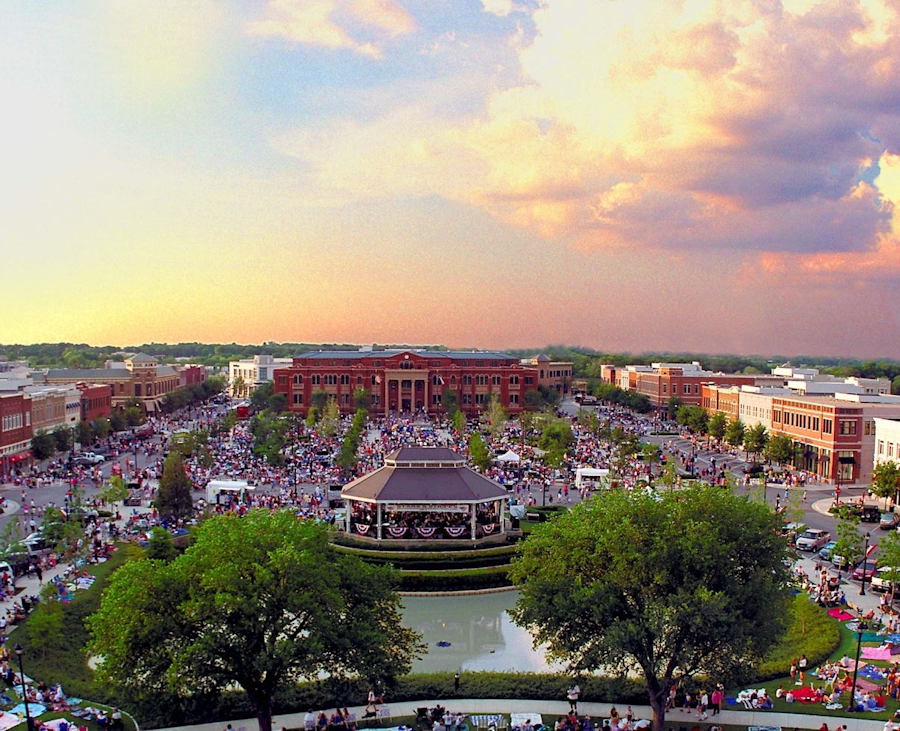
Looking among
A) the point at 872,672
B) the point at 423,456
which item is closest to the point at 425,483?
the point at 423,456

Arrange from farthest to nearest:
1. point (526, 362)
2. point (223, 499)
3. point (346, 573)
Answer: point (526, 362)
point (223, 499)
point (346, 573)

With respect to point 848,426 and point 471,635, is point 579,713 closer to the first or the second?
point 471,635

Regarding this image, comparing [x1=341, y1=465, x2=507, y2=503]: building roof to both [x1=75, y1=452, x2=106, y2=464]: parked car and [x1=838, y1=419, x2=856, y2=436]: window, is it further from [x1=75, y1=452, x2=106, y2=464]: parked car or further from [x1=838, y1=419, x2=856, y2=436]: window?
[x1=838, y1=419, x2=856, y2=436]: window

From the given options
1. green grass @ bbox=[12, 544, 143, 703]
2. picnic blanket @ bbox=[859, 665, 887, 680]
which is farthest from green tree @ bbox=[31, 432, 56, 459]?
picnic blanket @ bbox=[859, 665, 887, 680]

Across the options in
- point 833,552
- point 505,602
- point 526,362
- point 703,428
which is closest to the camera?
point 505,602

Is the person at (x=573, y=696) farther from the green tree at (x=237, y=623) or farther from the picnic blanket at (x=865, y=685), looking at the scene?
the picnic blanket at (x=865, y=685)

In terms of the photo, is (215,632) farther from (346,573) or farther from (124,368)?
(124,368)

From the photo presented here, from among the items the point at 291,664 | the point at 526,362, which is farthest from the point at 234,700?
the point at 526,362

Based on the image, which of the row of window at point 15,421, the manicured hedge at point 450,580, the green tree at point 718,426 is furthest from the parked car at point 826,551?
the row of window at point 15,421
